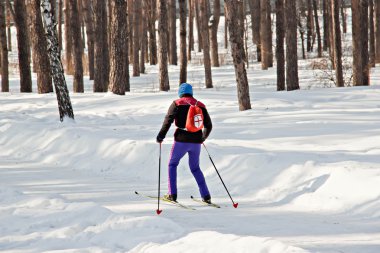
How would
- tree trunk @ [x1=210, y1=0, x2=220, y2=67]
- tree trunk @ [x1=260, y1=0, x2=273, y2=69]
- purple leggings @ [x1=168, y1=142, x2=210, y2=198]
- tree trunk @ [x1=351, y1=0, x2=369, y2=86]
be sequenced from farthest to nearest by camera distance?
tree trunk @ [x1=210, y1=0, x2=220, y2=67], tree trunk @ [x1=260, y1=0, x2=273, y2=69], tree trunk @ [x1=351, y1=0, x2=369, y2=86], purple leggings @ [x1=168, y1=142, x2=210, y2=198]

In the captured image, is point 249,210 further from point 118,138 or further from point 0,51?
point 0,51

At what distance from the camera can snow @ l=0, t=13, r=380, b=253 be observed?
20.3 ft

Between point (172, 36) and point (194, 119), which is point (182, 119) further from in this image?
point (172, 36)

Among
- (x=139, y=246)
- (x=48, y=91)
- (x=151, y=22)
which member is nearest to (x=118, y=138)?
(x=139, y=246)

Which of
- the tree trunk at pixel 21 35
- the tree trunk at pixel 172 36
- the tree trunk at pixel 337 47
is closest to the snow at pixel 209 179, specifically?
the tree trunk at pixel 337 47

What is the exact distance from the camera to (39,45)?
2114 cm

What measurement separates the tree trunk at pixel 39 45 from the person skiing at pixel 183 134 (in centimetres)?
1422

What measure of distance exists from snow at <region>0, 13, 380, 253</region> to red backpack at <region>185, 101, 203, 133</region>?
48.2 inches

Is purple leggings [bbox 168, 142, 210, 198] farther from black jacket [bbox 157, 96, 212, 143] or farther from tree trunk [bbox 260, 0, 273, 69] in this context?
tree trunk [bbox 260, 0, 273, 69]

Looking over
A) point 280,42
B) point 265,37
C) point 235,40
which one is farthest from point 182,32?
point 265,37

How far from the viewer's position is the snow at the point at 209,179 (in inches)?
243

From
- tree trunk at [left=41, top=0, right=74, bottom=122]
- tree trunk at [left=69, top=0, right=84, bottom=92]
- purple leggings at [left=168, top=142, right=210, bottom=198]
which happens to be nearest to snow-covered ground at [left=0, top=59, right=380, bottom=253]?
purple leggings at [left=168, top=142, right=210, bottom=198]

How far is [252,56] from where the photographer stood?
1898 inches

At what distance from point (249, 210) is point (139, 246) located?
2.55 metres
